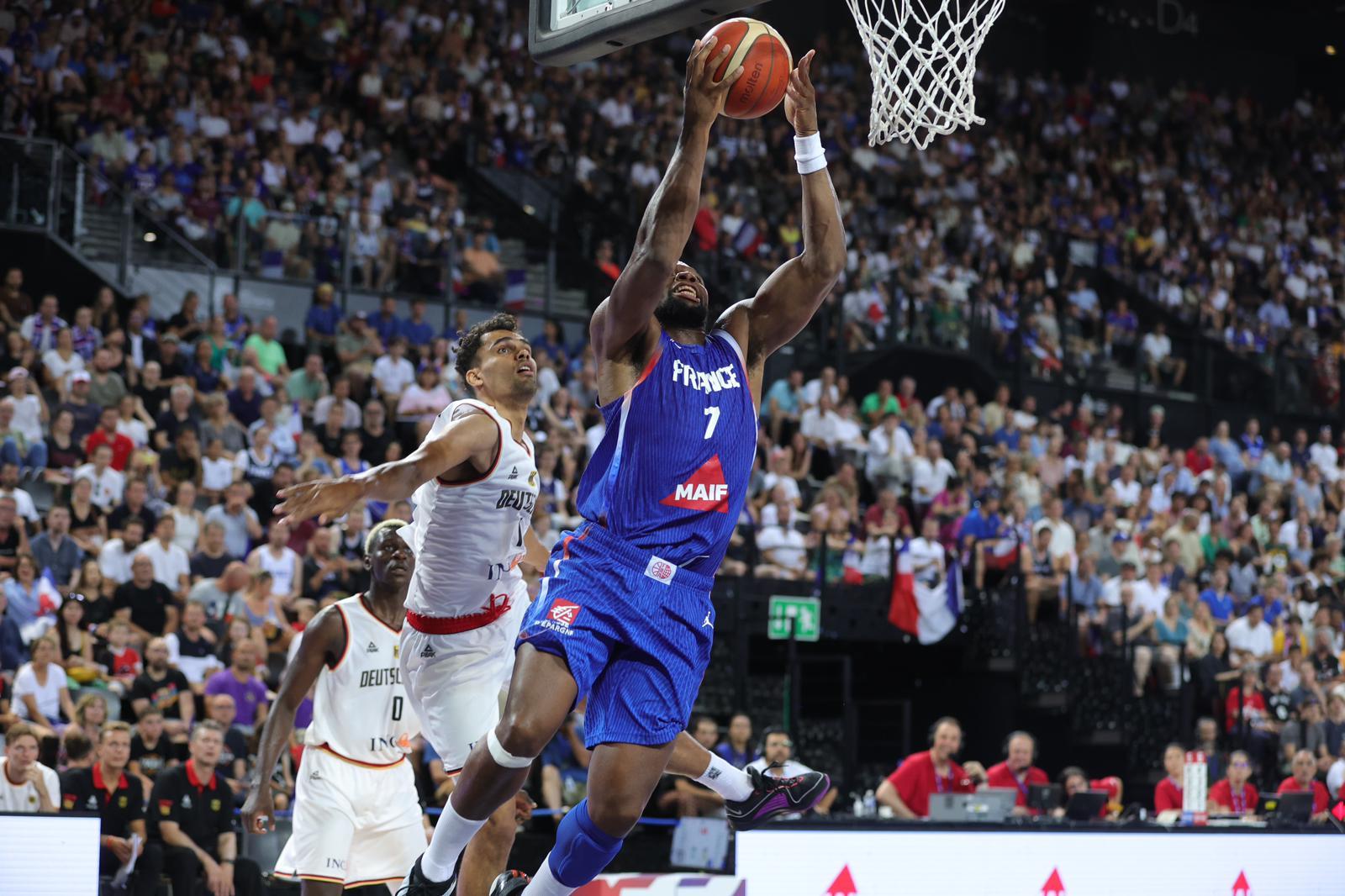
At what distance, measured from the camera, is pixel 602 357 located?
570 cm

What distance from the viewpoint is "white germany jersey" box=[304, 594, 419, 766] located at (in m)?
7.93

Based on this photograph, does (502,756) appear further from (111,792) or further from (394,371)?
(394,371)

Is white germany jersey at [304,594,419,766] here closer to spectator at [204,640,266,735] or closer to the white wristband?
the white wristband

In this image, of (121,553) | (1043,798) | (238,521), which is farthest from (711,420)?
(238,521)

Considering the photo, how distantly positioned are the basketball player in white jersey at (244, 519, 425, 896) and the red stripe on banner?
339 inches

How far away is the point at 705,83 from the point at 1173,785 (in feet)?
30.1

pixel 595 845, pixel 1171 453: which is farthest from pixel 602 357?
pixel 1171 453

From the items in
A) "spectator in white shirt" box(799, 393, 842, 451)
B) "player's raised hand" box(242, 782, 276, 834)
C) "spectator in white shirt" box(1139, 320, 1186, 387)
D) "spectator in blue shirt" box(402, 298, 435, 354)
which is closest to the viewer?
"player's raised hand" box(242, 782, 276, 834)

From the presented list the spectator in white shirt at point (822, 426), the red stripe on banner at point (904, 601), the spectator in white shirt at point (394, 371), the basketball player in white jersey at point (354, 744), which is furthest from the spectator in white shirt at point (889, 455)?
the basketball player in white jersey at point (354, 744)

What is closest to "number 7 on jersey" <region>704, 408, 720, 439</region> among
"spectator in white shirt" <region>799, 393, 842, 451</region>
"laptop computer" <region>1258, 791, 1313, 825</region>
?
"laptop computer" <region>1258, 791, 1313, 825</region>

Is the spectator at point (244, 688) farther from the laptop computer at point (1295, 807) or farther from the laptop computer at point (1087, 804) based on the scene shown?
the laptop computer at point (1295, 807)

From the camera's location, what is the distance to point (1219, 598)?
18.0 meters

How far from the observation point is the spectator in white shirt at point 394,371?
53.9 ft

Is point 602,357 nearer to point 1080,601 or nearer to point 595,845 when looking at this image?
point 595,845
